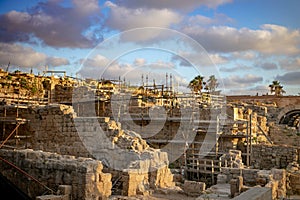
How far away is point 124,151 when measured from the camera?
11156 mm

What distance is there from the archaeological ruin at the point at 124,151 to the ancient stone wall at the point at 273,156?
49 millimetres

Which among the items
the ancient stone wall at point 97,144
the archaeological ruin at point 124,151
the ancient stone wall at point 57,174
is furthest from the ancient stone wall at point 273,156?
the ancient stone wall at point 57,174

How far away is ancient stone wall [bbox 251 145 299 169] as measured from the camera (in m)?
16.5

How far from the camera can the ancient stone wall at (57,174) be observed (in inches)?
323

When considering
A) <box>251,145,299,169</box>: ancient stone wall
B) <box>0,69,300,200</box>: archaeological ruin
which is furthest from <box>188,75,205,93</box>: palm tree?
<box>251,145,299,169</box>: ancient stone wall

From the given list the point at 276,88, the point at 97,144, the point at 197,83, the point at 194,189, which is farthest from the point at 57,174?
the point at 276,88

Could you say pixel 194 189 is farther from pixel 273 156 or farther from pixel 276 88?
pixel 276 88

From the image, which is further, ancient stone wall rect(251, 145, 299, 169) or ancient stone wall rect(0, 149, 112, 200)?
ancient stone wall rect(251, 145, 299, 169)

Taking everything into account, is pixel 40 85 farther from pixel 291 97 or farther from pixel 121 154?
pixel 291 97

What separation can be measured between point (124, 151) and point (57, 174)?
3.02 metres

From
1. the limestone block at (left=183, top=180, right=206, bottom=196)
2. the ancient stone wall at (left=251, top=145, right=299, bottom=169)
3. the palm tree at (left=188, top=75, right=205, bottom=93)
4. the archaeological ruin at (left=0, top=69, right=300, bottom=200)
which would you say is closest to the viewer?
the archaeological ruin at (left=0, top=69, right=300, bottom=200)

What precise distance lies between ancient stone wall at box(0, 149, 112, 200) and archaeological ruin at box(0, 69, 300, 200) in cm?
3

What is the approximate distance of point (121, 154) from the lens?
438 inches

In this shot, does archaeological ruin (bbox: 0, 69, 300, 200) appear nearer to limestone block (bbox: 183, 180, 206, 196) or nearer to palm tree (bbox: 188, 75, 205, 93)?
limestone block (bbox: 183, 180, 206, 196)
